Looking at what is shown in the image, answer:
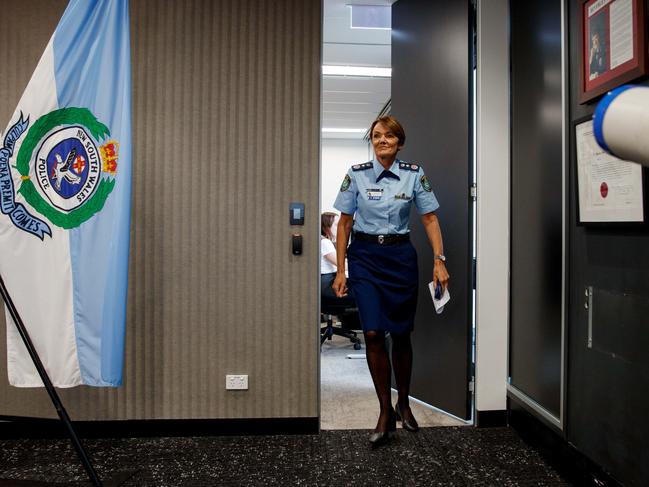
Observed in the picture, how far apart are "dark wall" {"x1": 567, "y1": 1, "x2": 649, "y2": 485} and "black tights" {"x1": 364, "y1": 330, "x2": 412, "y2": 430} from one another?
703 mm

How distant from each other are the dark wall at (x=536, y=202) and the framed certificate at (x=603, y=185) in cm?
19

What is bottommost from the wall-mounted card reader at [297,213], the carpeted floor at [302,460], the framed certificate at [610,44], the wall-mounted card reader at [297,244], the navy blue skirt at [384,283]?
the carpeted floor at [302,460]

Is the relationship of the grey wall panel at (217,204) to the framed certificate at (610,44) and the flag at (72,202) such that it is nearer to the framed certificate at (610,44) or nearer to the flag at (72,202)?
the flag at (72,202)

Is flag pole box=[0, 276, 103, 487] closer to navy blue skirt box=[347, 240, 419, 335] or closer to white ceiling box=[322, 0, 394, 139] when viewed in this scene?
navy blue skirt box=[347, 240, 419, 335]

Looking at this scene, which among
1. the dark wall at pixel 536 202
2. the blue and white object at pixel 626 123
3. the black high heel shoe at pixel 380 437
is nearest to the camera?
the blue and white object at pixel 626 123

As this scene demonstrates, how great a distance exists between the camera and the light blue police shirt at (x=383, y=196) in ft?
7.04

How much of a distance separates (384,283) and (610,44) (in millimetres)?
1193

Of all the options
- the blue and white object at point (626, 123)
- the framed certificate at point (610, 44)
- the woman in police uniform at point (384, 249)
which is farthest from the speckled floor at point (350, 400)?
the blue and white object at point (626, 123)

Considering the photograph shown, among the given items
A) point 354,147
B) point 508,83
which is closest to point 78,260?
point 508,83

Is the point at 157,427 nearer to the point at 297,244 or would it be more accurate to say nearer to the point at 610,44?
the point at 297,244

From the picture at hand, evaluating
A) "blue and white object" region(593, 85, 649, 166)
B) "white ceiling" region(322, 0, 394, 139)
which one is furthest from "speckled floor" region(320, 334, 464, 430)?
"white ceiling" region(322, 0, 394, 139)

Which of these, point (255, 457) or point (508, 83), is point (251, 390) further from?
point (508, 83)

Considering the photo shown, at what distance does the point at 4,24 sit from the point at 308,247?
1.69m

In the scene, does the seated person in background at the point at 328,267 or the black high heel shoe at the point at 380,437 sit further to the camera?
the seated person in background at the point at 328,267
